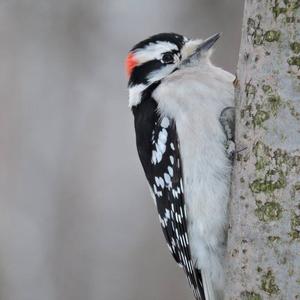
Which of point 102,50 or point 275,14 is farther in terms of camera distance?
point 102,50

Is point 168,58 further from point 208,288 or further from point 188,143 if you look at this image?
point 208,288

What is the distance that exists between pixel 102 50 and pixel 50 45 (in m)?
0.56

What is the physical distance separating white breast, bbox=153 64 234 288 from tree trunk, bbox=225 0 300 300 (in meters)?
0.51

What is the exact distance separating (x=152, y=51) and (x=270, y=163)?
1441 millimetres

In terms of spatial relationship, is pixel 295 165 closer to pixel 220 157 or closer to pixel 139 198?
pixel 220 157

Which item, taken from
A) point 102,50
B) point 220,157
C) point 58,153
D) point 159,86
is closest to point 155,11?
point 102,50

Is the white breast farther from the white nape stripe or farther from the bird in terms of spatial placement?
the white nape stripe

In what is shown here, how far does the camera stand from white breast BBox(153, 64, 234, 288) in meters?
3.12

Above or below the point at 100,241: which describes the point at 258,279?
above

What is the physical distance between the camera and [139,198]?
6371 mm

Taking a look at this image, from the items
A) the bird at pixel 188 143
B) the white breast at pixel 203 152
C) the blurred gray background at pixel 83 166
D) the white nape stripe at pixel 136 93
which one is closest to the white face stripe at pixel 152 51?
the bird at pixel 188 143

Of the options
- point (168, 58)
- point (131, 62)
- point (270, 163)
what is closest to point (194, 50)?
point (168, 58)

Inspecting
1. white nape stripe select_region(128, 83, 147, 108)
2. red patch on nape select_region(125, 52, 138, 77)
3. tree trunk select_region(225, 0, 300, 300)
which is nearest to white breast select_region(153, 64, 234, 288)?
white nape stripe select_region(128, 83, 147, 108)

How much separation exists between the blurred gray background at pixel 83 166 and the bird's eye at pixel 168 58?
98.6 inches
